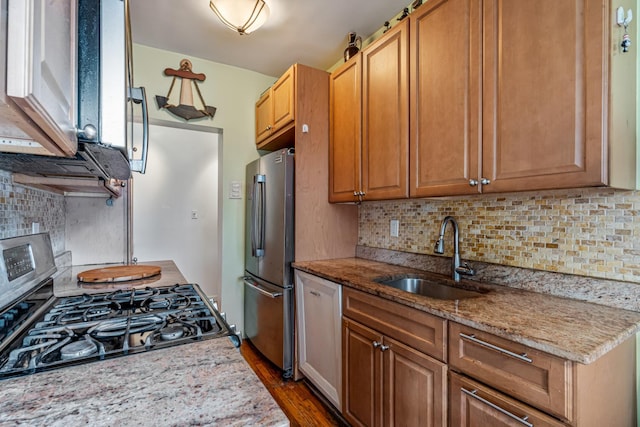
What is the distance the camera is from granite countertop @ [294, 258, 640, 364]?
879mm

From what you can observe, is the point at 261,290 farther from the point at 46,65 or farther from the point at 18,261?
the point at 46,65

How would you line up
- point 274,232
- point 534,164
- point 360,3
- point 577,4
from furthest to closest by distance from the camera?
point 274,232, point 360,3, point 534,164, point 577,4

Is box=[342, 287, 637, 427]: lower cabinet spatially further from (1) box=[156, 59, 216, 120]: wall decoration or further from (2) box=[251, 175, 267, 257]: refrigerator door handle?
(1) box=[156, 59, 216, 120]: wall decoration

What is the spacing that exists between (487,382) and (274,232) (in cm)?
170

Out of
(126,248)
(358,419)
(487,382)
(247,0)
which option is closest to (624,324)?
(487,382)

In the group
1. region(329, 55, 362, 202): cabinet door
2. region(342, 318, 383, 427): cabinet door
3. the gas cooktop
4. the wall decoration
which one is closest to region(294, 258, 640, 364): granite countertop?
region(342, 318, 383, 427): cabinet door

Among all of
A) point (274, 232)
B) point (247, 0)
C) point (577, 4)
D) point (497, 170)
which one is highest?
point (247, 0)

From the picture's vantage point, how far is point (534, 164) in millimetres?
1208

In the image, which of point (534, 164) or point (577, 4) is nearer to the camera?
point (577, 4)

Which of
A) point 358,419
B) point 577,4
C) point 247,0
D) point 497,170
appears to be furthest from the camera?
point 247,0

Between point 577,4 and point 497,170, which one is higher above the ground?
point 577,4

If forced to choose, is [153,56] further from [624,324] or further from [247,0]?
[624,324]

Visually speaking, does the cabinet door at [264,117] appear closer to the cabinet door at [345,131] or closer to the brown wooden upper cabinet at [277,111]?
the brown wooden upper cabinet at [277,111]

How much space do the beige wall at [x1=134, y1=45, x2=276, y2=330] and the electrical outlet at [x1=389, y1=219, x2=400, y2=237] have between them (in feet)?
4.76
